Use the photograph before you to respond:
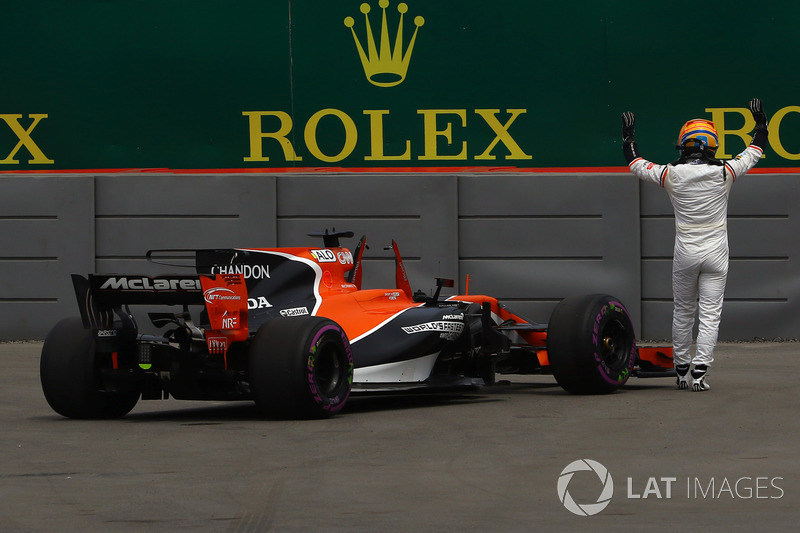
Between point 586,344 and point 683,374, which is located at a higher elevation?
point 586,344

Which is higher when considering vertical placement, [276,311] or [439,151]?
[439,151]

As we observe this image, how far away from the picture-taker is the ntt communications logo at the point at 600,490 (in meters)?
5.41

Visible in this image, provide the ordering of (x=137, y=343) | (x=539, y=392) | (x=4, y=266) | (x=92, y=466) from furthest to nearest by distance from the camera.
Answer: (x=4, y=266) → (x=539, y=392) → (x=137, y=343) → (x=92, y=466)

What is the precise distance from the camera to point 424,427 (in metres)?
8.22

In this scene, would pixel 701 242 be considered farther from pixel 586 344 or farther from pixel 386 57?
pixel 386 57

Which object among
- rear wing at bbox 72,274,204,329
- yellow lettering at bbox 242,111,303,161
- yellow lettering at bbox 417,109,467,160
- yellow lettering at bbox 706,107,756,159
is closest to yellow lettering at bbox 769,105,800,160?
yellow lettering at bbox 706,107,756,159

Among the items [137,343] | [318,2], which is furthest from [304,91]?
[137,343]

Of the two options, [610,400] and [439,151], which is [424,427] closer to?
[610,400]

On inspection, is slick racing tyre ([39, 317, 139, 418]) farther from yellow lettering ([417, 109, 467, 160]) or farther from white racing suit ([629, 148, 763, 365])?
yellow lettering ([417, 109, 467, 160])

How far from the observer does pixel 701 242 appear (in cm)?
1032

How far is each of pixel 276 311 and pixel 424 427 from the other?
5.29 ft

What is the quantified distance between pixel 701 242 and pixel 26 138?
8982 millimetres

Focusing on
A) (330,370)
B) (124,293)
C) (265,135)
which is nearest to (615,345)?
(330,370)


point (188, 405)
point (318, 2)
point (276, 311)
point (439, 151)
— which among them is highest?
point (318, 2)
